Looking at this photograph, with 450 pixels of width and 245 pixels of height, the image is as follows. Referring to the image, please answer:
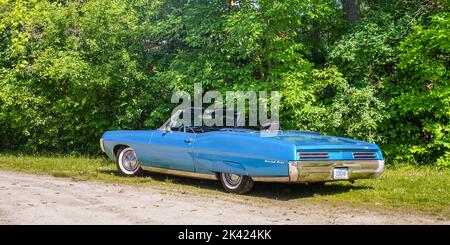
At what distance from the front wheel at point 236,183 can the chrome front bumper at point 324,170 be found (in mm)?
227

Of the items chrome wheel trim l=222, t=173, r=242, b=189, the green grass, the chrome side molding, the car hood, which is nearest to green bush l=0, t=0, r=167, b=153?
the green grass

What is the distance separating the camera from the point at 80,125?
15.6 metres

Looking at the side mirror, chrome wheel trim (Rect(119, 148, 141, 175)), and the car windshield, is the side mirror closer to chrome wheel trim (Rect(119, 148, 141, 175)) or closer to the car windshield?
the car windshield

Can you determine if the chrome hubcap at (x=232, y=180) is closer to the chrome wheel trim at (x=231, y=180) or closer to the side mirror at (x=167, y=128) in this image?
the chrome wheel trim at (x=231, y=180)

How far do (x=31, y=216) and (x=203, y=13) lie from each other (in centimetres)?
812

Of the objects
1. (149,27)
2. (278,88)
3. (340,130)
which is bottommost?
(340,130)

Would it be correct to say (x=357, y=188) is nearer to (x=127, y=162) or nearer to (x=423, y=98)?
(x=423, y=98)

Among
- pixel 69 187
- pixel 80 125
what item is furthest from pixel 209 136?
pixel 80 125

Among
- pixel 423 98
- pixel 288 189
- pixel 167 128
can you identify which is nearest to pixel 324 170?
pixel 288 189

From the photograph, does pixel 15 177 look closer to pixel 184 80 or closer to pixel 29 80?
pixel 184 80

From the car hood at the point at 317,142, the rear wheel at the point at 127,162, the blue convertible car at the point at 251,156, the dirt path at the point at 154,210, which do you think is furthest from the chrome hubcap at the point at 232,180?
the rear wheel at the point at 127,162

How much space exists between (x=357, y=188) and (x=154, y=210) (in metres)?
3.52

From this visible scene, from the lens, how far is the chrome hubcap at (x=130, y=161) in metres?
10.8
